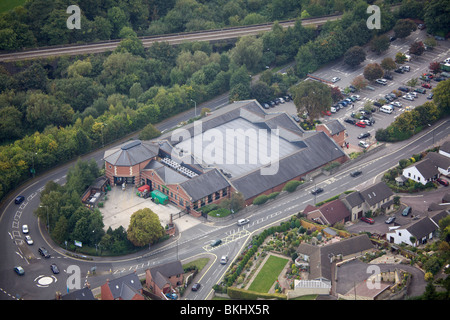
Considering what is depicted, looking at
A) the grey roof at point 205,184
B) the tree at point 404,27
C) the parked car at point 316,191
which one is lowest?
the parked car at point 316,191

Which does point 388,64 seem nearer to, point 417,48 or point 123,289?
point 417,48

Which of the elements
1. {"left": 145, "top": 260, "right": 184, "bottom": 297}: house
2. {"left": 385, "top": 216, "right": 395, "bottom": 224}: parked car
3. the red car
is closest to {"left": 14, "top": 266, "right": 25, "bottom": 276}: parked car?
{"left": 145, "top": 260, "right": 184, "bottom": 297}: house

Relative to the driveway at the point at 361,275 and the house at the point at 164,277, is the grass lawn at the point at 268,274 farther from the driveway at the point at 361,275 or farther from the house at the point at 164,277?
the house at the point at 164,277

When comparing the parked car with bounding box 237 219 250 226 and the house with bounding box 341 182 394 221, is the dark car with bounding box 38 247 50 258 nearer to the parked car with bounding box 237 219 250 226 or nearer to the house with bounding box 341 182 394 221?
the parked car with bounding box 237 219 250 226

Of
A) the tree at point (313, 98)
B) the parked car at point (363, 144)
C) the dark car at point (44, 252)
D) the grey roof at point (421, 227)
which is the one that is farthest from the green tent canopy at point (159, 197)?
the grey roof at point (421, 227)

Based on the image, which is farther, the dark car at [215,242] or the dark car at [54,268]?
the dark car at [215,242]
